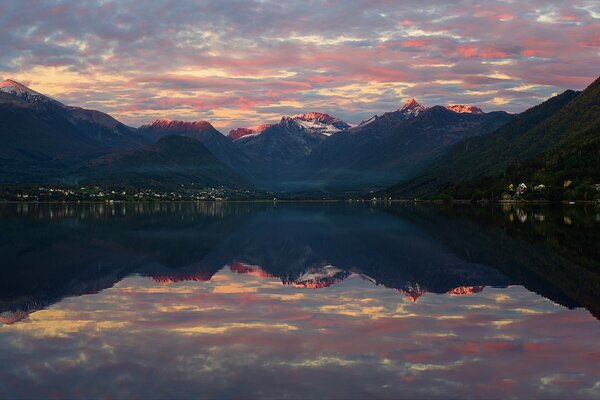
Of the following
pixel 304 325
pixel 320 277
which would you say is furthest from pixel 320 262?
pixel 304 325

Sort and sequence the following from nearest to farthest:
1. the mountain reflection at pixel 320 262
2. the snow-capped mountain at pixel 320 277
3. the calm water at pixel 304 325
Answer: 1. the calm water at pixel 304 325
2. the mountain reflection at pixel 320 262
3. the snow-capped mountain at pixel 320 277

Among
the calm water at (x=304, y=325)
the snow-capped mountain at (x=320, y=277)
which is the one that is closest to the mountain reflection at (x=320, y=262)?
the snow-capped mountain at (x=320, y=277)

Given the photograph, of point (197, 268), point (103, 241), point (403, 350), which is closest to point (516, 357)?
point (403, 350)

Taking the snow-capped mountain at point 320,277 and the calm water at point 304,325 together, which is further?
the snow-capped mountain at point 320,277

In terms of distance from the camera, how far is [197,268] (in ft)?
173

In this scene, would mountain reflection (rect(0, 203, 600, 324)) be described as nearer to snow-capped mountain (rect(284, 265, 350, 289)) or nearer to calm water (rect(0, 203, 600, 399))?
snow-capped mountain (rect(284, 265, 350, 289))

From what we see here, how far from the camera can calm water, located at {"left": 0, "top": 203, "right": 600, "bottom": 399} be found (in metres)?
21.0

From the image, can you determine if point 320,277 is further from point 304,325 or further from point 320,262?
point 304,325

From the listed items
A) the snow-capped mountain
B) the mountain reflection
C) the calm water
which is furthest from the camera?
the snow-capped mountain

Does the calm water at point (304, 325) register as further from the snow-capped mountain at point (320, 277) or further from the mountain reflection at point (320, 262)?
the mountain reflection at point (320, 262)

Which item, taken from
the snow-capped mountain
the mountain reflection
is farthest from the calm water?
the mountain reflection

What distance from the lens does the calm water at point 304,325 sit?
21.0m

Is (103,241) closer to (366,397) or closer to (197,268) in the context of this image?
(197,268)

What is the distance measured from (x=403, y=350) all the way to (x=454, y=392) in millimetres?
5062
